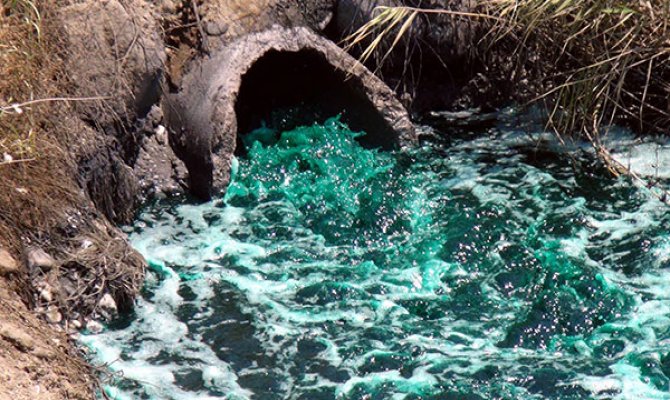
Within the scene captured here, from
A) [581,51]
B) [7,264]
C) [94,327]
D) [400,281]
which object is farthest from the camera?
[581,51]

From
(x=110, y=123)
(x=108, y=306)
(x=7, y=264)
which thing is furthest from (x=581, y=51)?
(x=7, y=264)

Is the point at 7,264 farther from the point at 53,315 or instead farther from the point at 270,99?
the point at 270,99

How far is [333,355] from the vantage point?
181 inches

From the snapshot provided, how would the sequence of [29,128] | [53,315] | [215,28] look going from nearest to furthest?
1. [53,315]
2. [29,128]
3. [215,28]

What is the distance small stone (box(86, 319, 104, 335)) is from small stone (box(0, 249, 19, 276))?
15.7 inches

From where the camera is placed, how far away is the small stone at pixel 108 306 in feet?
15.5

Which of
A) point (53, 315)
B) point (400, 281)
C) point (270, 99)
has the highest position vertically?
point (270, 99)

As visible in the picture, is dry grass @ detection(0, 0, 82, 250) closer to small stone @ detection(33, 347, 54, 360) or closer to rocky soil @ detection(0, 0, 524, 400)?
rocky soil @ detection(0, 0, 524, 400)

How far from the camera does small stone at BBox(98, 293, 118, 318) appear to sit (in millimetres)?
4730

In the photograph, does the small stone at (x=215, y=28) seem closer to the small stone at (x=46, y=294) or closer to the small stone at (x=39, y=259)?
the small stone at (x=39, y=259)

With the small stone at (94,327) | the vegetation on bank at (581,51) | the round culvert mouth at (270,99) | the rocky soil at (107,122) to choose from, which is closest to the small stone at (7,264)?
the rocky soil at (107,122)

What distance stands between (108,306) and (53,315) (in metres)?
0.27

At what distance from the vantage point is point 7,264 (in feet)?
14.5

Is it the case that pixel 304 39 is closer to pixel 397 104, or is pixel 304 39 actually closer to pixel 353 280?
pixel 397 104
